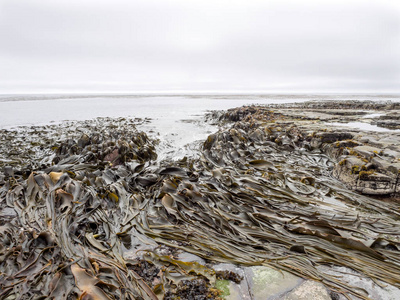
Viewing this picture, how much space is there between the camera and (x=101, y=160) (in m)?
4.88

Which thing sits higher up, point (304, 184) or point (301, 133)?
point (301, 133)

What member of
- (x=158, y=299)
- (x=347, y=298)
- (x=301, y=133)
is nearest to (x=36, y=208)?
(x=158, y=299)

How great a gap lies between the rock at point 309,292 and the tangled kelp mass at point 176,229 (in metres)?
0.09

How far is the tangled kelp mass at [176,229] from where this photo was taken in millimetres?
1678

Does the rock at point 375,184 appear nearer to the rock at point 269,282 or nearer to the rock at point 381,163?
the rock at point 381,163

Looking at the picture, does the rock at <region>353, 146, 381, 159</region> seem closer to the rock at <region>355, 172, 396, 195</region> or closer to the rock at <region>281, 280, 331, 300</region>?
the rock at <region>355, 172, 396, 195</region>

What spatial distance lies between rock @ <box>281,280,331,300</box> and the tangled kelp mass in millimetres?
91

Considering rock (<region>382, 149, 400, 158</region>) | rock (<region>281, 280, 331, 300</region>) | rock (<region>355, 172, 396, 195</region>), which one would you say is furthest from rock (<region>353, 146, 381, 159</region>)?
rock (<region>281, 280, 331, 300</region>)

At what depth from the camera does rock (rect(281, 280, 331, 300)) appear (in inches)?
59.8

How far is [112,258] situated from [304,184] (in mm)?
2896

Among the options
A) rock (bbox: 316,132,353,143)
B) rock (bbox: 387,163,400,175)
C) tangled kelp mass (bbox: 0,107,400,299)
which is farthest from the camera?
rock (bbox: 316,132,353,143)

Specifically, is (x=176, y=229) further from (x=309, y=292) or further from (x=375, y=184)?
(x=375, y=184)

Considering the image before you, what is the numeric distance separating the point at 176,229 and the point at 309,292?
54.4 inches

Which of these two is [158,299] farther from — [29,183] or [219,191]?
[29,183]
